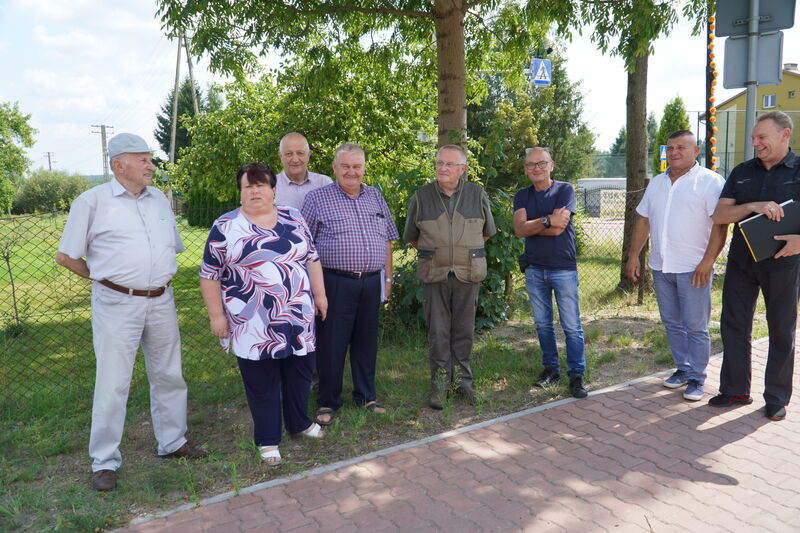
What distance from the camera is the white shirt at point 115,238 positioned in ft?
11.3

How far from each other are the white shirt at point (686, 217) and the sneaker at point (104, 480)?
421cm

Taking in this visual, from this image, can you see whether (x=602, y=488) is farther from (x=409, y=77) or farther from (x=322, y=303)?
(x=409, y=77)

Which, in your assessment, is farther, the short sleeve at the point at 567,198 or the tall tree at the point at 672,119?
the tall tree at the point at 672,119

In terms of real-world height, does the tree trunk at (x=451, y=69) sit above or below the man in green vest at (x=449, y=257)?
above

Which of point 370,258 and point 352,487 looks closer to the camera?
point 352,487

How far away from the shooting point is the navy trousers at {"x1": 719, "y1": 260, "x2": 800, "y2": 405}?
4223 mm

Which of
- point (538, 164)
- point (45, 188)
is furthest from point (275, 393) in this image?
point (45, 188)

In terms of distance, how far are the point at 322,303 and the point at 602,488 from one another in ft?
6.77

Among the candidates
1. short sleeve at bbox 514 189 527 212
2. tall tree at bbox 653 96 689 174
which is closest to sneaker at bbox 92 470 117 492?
short sleeve at bbox 514 189 527 212

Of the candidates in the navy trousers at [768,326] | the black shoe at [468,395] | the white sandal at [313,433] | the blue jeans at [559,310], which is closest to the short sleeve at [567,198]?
the blue jeans at [559,310]

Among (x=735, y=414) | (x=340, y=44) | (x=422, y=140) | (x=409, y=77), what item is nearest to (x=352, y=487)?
(x=735, y=414)

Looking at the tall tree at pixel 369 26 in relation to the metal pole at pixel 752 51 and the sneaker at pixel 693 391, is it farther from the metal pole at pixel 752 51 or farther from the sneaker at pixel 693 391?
the sneaker at pixel 693 391

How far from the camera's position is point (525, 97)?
26.2 m

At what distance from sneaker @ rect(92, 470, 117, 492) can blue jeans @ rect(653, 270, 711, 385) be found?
4.15 metres
